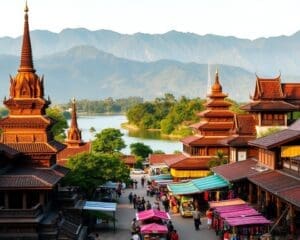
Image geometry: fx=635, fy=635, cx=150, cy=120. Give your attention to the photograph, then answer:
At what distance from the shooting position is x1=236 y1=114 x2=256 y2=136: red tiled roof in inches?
2154

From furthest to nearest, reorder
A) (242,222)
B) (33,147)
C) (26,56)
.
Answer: (26,56) → (33,147) → (242,222)

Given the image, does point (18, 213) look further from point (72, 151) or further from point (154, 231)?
point (72, 151)

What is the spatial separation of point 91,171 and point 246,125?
14.0 metres

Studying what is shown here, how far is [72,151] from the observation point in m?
71.2

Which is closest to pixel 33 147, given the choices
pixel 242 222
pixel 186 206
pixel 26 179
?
pixel 26 179

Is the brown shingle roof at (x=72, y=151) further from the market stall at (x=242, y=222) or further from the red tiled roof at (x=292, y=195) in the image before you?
the red tiled roof at (x=292, y=195)

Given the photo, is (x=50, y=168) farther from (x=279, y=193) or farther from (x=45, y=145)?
(x=279, y=193)

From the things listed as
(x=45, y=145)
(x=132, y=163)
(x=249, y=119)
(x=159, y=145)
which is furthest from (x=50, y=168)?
(x=159, y=145)

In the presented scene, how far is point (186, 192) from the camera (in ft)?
161

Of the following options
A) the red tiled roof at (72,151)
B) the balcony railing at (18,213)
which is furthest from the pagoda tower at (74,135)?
the balcony railing at (18,213)

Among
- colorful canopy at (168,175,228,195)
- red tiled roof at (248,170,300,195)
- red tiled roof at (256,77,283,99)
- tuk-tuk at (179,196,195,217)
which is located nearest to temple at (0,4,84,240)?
tuk-tuk at (179,196,195,217)

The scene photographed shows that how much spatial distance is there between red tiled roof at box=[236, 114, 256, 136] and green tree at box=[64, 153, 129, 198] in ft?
36.7

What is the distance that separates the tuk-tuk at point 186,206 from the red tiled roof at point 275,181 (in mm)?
8788

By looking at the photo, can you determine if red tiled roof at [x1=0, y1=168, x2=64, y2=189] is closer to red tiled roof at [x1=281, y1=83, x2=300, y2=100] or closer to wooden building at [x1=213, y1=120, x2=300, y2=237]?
wooden building at [x1=213, y1=120, x2=300, y2=237]
